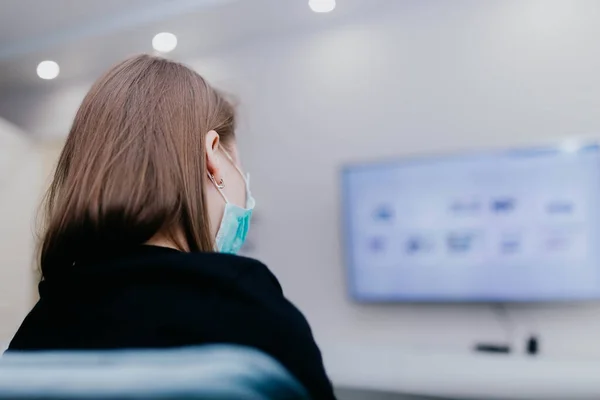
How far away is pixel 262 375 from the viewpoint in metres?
0.53

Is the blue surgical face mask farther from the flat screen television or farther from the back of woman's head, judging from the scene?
the flat screen television

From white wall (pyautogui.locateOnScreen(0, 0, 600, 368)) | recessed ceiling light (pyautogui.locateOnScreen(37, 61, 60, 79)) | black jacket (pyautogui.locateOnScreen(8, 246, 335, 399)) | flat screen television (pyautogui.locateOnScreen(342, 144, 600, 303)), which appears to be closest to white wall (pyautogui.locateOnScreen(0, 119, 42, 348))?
recessed ceiling light (pyautogui.locateOnScreen(37, 61, 60, 79))

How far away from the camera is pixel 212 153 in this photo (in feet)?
2.59

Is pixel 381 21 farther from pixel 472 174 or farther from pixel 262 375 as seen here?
pixel 262 375

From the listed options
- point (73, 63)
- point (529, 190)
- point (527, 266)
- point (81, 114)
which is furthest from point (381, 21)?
point (81, 114)

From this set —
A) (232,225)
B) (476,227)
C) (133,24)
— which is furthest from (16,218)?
(232,225)

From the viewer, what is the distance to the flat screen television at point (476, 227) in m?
2.44

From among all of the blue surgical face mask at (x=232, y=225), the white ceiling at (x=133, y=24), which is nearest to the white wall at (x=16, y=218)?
the white ceiling at (x=133, y=24)

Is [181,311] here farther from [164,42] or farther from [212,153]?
[164,42]

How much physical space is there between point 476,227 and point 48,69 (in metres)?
2.70

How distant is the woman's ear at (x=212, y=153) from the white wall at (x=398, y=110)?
2.13 metres

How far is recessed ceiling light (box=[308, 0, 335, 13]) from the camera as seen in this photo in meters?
2.86

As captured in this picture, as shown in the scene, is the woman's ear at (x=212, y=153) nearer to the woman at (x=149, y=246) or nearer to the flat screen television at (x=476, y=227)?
the woman at (x=149, y=246)

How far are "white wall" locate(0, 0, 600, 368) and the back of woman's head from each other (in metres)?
2.16
